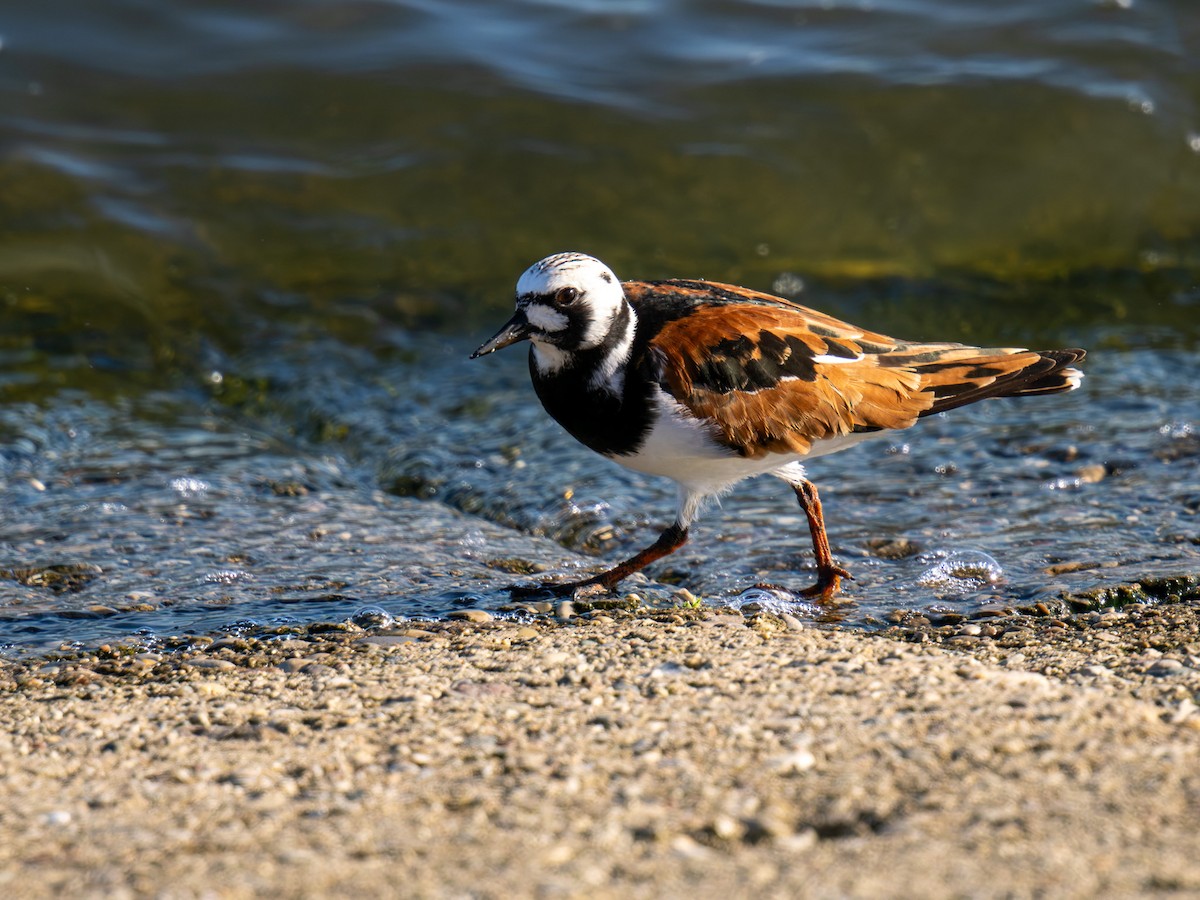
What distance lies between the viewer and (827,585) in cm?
490

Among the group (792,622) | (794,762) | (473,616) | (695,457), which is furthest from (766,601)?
(794,762)

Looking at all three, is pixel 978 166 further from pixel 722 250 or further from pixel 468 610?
pixel 468 610

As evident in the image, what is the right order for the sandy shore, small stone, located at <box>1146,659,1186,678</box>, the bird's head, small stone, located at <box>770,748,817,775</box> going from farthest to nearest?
the bird's head < small stone, located at <box>1146,659,1186,678</box> < small stone, located at <box>770,748,817,775</box> < the sandy shore

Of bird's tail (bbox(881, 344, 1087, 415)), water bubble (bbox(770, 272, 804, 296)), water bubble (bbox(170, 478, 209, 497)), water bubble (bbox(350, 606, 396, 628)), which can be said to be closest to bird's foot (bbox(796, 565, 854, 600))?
bird's tail (bbox(881, 344, 1087, 415))

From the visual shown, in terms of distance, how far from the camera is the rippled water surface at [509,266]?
528 cm

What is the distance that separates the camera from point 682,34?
1062 cm

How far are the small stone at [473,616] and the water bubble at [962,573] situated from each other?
1.59 metres

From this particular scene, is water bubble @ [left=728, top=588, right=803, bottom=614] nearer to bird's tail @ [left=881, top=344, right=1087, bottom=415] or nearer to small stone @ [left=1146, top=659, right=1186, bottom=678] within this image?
bird's tail @ [left=881, top=344, right=1087, bottom=415]

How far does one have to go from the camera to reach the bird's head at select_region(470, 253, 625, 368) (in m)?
4.46

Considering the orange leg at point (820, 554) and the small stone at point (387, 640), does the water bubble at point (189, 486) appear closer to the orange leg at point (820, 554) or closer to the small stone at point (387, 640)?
the small stone at point (387, 640)

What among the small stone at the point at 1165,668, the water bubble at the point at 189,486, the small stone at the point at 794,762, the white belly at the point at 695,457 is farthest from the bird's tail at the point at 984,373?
the water bubble at the point at 189,486

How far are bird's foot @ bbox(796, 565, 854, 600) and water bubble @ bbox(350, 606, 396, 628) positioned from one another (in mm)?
1464

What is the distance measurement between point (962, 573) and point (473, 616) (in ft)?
5.87

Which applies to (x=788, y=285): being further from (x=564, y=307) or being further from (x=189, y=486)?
(x=564, y=307)
